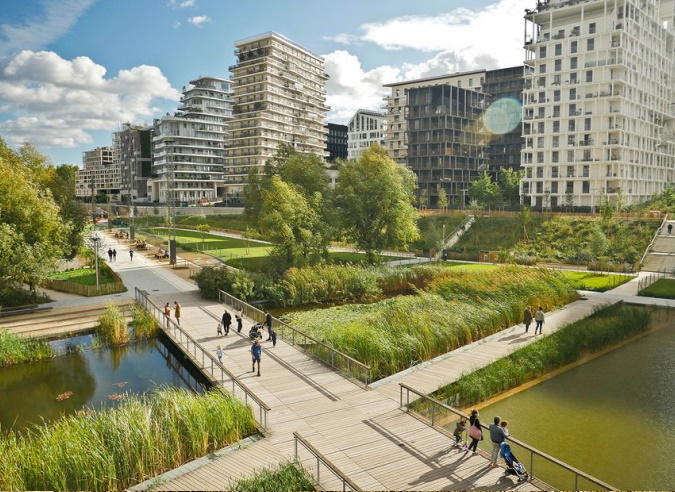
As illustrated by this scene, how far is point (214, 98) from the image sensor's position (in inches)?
5566

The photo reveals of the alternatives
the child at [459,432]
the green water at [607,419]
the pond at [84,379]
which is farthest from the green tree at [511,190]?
the child at [459,432]

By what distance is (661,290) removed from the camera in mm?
34344

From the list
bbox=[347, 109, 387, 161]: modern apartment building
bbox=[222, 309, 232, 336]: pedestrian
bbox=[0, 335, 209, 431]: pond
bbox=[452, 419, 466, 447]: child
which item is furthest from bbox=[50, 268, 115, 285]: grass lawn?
bbox=[347, 109, 387, 161]: modern apartment building

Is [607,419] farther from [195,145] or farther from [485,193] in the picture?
[195,145]

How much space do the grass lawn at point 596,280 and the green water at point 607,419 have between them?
1328 cm

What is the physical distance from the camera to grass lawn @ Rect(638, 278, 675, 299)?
1309 inches

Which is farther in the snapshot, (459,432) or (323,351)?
(323,351)

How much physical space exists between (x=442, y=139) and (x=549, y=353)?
83407 mm

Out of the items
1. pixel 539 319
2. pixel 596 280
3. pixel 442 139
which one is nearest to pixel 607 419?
pixel 539 319

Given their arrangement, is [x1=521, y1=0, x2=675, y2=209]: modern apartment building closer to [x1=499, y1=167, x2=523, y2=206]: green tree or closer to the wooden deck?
[x1=499, y1=167, x2=523, y2=206]: green tree

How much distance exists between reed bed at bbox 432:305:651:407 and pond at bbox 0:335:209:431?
994 centimetres

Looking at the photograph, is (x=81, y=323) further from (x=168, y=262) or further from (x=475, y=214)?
(x=475, y=214)

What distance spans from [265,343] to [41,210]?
54.3 feet

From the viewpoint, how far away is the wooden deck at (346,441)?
11484 mm
